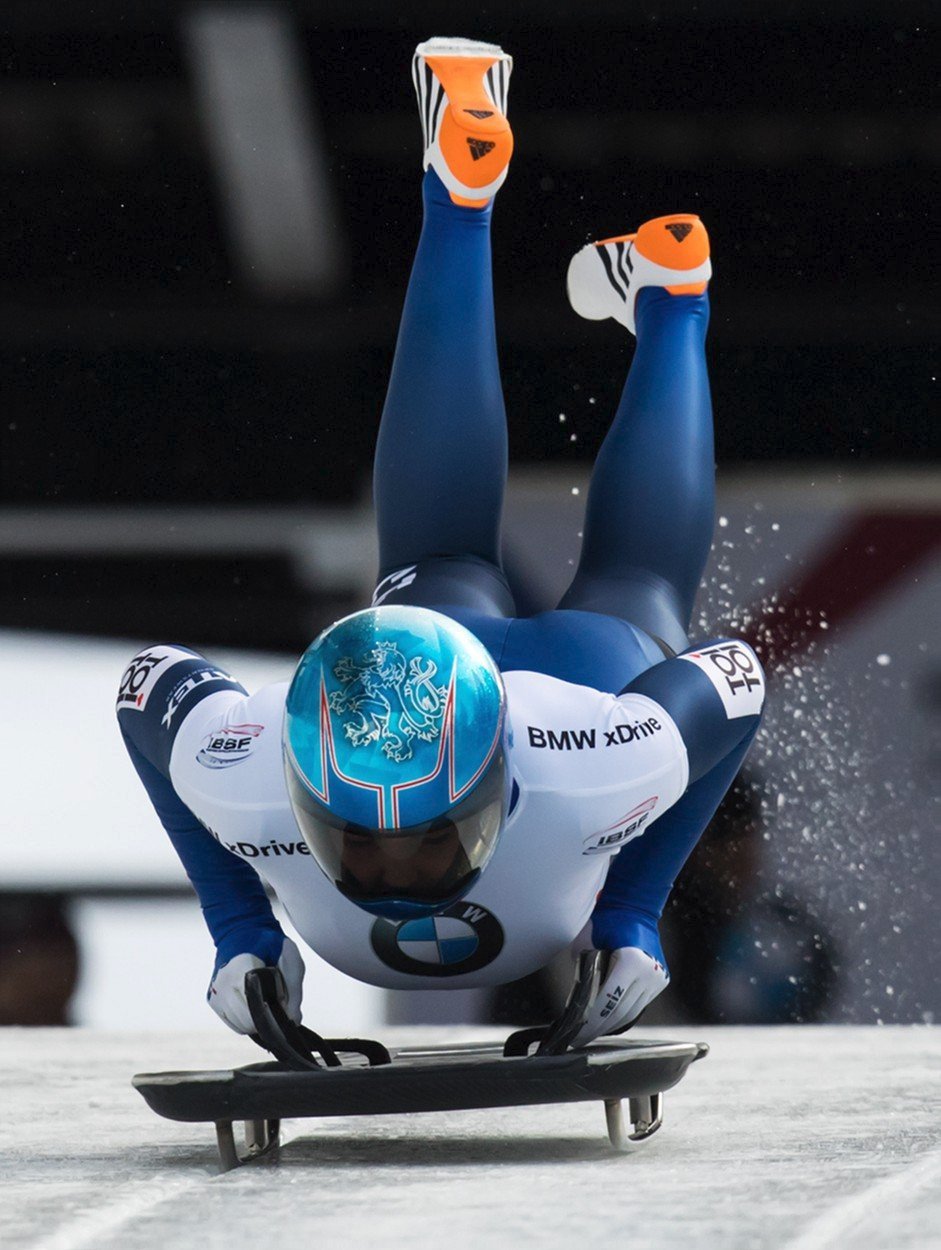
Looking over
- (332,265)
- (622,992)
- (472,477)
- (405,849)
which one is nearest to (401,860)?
(405,849)

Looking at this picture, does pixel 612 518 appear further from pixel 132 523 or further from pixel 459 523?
pixel 132 523

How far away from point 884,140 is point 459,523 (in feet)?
15.9

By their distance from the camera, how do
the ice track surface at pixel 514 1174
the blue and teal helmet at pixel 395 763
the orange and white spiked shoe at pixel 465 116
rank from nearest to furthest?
the ice track surface at pixel 514 1174
the blue and teal helmet at pixel 395 763
the orange and white spiked shoe at pixel 465 116

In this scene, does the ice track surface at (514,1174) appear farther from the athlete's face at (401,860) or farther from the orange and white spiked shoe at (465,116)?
the orange and white spiked shoe at (465,116)

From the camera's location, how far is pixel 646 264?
10.5ft

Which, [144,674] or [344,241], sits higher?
[144,674]

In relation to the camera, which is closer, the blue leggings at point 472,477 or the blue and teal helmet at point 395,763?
the blue and teal helmet at point 395,763

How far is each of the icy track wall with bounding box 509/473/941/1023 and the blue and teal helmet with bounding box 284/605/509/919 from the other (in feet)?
10.8

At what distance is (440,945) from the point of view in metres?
2.15

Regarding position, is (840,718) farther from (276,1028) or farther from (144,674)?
(276,1028)

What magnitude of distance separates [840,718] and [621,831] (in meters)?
4.29

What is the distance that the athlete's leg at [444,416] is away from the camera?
9.30 feet

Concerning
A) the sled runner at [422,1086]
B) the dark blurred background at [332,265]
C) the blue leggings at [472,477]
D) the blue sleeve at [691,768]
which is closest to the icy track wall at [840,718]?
the dark blurred background at [332,265]

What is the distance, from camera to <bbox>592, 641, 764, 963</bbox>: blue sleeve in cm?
222
